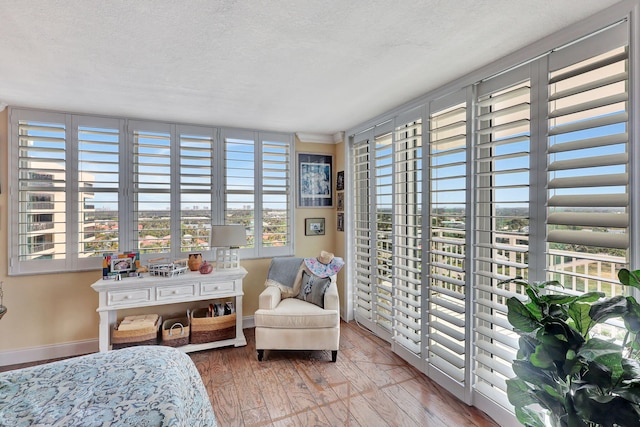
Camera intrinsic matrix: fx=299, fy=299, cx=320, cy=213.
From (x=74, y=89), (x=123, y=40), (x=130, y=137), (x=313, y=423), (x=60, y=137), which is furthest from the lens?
(x=130, y=137)

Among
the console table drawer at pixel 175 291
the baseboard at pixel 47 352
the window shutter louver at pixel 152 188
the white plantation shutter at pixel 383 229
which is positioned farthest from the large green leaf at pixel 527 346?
the baseboard at pixel 47 352

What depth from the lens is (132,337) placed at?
283 centimetres

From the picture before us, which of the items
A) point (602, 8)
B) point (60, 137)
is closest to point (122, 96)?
point (60, 137)

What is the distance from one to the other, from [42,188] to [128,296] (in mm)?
1362

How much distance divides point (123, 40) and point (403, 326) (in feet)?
10.4

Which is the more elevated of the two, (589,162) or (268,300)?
(589,162)

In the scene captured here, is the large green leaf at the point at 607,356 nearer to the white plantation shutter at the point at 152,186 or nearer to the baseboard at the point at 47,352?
the white plantation shutter at the point at 152,186

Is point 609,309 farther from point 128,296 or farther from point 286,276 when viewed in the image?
point 128,296

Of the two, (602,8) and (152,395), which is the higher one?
(602,8)

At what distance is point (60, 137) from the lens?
9.73ft

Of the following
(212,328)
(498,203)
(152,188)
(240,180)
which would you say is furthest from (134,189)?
(498,203)

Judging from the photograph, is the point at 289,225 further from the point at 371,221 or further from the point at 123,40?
the point at 123,40

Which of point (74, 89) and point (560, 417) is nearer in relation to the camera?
point (560, 417)

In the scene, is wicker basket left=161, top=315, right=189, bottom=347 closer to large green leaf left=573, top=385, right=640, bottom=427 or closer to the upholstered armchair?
the upholstered armchair
